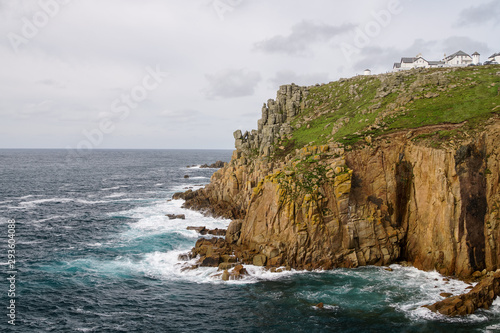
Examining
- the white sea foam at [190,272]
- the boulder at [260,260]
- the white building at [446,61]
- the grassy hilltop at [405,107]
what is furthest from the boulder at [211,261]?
the white building at [446,61]

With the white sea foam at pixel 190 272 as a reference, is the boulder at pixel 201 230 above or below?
above

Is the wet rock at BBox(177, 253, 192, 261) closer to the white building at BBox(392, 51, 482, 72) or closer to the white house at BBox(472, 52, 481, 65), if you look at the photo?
the white building at BBox(392, 51, 482, 72)

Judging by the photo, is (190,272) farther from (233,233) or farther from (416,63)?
(416,63)

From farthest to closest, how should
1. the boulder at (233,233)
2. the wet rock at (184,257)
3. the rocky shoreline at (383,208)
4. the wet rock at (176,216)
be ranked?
the wet rock at (176,216) → the boulder at (233,233) → the wet rock at (184,257) → the rocky shoreline at (383,208)

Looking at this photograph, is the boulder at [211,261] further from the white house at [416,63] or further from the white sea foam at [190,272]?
the white house at [416,63]

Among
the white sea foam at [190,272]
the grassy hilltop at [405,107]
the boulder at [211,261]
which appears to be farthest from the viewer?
the grassy hilltop at [405,107]

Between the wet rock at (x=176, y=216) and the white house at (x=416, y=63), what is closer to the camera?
the wet rock at (x=176, y=216)

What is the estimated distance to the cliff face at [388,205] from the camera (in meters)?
43.7

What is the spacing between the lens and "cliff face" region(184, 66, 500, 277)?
43.7 metres

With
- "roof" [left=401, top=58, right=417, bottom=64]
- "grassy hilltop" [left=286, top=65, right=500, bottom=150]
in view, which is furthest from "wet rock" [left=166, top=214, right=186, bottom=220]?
"roof" [left=401, top=58, right=417, bottom=64]

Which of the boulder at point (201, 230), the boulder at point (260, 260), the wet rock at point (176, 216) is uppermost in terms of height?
the wet rock at point (176, 216)

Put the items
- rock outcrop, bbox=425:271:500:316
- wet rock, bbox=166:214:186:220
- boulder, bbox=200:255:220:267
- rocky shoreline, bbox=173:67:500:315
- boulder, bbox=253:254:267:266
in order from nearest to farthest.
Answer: rock outcrop, bbox=425:271:500:316
rocky shoreline, bbox=173:67:500:315
boulder, bbox=253:254:267:266
boulder, bbox=200:255:220:267
wet rock, bbox=166:214:186:220

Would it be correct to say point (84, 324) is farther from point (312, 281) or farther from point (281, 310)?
point (312, 281)

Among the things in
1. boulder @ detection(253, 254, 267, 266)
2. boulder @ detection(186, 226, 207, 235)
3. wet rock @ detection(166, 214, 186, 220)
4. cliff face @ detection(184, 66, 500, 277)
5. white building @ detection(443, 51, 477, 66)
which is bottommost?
boulder @ detection(253, 254, 267, 266)
